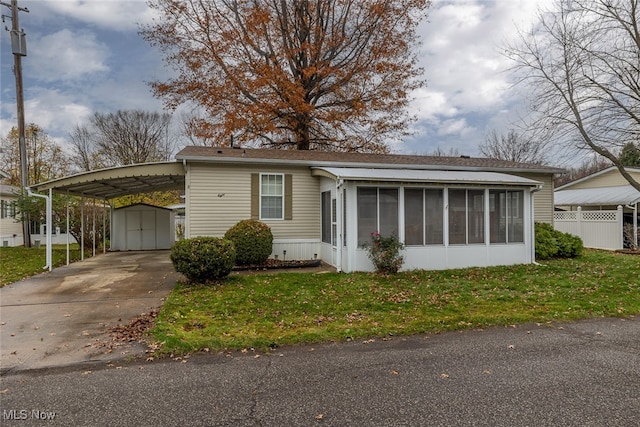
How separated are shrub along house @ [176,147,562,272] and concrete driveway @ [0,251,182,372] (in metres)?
2.65

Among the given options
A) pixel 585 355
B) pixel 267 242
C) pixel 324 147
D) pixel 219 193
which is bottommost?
pixel 585 355

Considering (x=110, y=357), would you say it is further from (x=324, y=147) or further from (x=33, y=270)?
(x=324, y=147)

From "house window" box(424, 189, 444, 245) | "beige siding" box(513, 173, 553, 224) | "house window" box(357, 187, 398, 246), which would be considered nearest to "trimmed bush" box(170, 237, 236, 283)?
"house window" box(357, 187, 398, 246)

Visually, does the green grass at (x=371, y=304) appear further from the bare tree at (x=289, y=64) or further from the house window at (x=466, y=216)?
the bare tree at (x=289, y=64)

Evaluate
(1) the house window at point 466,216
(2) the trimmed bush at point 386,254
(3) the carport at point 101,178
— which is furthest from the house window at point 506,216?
(3) the carport at point 101,178

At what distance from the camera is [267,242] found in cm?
1036

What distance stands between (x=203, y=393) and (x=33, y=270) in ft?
33.1

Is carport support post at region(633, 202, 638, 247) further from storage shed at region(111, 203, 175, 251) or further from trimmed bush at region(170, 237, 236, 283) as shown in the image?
storage shed at region(111, 203, 175, 251)

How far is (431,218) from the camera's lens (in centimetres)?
1001

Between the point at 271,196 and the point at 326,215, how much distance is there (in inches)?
72.9

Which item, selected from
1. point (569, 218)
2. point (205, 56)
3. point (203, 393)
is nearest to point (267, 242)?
point (203, 393)

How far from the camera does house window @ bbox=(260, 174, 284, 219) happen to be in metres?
11.4

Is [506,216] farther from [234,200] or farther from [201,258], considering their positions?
[201,258]

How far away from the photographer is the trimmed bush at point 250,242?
10.1 meters
